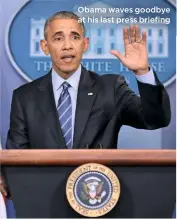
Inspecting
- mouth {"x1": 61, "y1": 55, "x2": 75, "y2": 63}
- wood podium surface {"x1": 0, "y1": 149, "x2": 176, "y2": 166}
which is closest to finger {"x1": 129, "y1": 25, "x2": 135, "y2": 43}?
mouth {"x1": 61, "y1": 55, "x2": 75, "y2": 63}

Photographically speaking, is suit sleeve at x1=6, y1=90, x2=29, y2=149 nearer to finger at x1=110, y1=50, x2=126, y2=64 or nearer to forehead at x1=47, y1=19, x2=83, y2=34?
forehead at x1=47, y1=19, x2=83, y2=34

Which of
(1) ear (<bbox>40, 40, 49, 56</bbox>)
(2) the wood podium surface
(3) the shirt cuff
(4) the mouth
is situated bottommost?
(2) the wood podium surface

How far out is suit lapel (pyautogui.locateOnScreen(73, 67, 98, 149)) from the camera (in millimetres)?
1993

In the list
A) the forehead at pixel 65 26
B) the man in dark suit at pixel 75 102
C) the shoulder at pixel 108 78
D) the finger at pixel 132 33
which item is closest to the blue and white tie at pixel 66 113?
the man in dark suit at pixel 75 102

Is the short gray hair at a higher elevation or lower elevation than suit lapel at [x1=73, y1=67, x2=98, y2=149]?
higher

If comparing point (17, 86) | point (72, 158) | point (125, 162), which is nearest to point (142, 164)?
point (125, 162)

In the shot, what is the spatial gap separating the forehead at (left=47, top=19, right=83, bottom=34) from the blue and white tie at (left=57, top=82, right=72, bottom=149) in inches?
9.0

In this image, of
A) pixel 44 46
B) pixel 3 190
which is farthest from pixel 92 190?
pixel 44 46

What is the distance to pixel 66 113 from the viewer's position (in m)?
2.03

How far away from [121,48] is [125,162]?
617mm

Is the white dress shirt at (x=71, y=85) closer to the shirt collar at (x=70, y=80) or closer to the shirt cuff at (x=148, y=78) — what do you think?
the shirt collar at (x=70, y=80)

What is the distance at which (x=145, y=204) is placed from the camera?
1682mm

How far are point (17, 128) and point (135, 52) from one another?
22.7 inches

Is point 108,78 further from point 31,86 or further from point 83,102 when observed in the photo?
point 31,86
